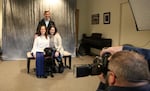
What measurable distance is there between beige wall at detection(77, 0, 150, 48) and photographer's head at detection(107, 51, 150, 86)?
4.67m

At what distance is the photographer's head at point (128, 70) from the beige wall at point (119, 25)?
15.3 feet

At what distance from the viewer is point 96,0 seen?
780 cm

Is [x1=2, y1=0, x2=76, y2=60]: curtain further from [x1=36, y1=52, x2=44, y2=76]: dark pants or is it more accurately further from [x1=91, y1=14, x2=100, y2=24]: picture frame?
[x1=36, y1=52, x2=44, y2=76]: dark pants

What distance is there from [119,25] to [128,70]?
226 inches

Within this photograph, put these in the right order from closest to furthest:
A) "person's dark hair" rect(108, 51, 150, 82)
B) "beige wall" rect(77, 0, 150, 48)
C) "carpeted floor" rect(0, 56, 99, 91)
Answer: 1. "person's dark hair" rect(108, 51, 150, 82)
2. "carpeted floor" rect(0, 56, 99, 91)
3. "beige wall" rect(77, 0, 150, 48)

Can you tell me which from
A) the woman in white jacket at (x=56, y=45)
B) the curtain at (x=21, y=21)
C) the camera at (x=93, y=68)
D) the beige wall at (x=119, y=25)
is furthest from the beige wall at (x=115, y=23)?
the camera at (x=93, y=68)

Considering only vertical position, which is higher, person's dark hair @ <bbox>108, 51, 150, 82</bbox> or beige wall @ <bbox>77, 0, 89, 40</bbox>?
beige wall @ <bbox>77, 0, 89, 40</bbox>

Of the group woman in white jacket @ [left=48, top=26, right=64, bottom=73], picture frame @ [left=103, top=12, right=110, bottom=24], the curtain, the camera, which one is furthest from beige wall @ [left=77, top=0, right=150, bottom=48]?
the camera

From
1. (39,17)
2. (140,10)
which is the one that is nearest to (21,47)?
(39,17)

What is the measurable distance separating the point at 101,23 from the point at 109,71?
22.0 ft

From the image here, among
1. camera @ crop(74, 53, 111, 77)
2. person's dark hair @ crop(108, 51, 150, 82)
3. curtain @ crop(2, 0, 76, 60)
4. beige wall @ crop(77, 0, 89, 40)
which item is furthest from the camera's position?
beige wall @ crop(77, 0, 89, 40)

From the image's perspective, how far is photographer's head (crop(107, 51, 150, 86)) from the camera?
0.86 metres

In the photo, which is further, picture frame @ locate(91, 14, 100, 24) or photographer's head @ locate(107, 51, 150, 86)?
picture frame @ locate(91, 14, 100, 24)

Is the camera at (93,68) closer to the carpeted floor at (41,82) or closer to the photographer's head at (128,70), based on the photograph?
the photographer's head at (128,70)
